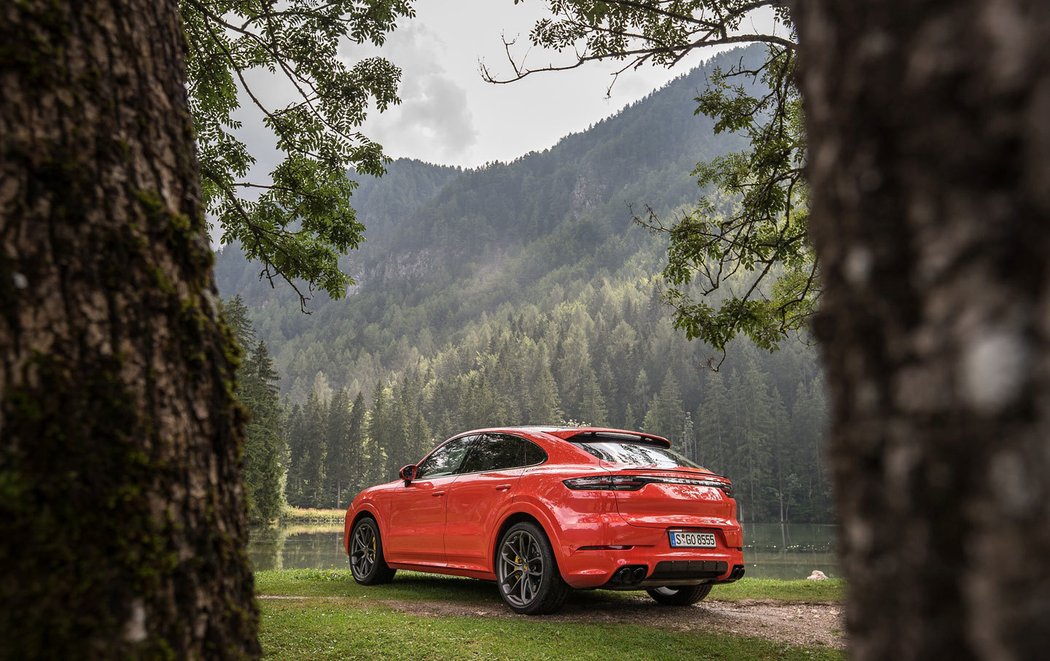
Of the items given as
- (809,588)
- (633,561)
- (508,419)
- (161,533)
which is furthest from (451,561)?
(508,419)

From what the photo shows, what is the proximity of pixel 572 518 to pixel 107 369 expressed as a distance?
517 centimetres

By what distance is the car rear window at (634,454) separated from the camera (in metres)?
6.76

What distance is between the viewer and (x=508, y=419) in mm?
96312

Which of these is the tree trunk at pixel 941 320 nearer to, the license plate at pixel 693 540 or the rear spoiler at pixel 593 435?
the license plate at pixel 693 540

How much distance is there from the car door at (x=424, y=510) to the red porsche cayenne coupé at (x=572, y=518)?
0.06 ft

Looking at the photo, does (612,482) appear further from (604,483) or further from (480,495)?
(480,495)

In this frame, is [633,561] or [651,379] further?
[651,379]

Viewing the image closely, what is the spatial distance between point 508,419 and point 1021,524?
9630 cm

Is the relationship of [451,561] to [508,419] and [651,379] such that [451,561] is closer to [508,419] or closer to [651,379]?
[508,419]

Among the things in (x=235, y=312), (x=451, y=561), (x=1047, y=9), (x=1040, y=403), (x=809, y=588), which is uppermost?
(x=235, y=312)

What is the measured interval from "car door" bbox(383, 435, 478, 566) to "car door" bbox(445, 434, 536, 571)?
14cm

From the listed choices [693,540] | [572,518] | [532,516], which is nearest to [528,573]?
[532,516]

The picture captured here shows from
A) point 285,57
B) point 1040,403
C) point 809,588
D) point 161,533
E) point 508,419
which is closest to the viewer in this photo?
point 1040,403

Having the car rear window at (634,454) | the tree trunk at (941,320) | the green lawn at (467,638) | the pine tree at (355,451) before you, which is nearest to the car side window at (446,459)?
the green lawn at (467,638)
